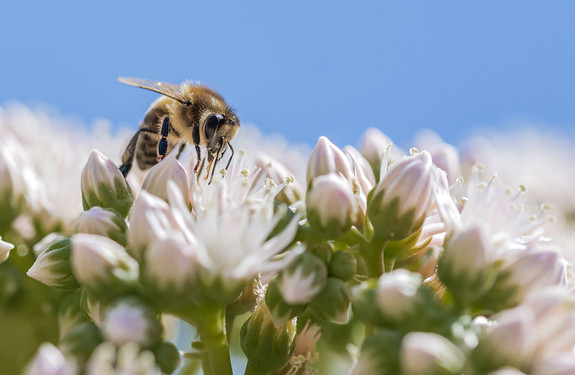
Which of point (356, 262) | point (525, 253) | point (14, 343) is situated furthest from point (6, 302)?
point (525, 253)

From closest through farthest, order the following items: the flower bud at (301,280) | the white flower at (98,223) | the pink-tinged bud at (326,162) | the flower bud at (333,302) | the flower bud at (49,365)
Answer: the flower bud at (49,365) → the flower bud at (301,280) → the flower bud at (333,302) → the white flower at (98,223) → the pink-tinged bud at (326,162)

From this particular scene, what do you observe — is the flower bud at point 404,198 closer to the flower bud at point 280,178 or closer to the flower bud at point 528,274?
the flower bud at point 528,274

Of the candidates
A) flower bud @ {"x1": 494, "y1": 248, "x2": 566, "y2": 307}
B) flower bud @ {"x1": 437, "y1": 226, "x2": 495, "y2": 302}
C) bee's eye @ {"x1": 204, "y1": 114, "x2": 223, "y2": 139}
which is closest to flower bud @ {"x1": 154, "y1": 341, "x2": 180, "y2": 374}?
flower bud @ {"x1": 437, "y1": 226, "x2": 495, "y2": 302}

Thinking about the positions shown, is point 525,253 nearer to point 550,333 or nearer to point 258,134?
point 550,333

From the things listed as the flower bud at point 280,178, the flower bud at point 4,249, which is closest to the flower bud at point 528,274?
the flower bud at point 280,178

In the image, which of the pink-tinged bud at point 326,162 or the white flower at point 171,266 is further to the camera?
the pink-tinged bud at point 326,162

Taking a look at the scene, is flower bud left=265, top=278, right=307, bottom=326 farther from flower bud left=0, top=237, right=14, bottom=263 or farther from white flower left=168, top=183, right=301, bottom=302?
flower bud left=0, top=237, right=14, bottom=263

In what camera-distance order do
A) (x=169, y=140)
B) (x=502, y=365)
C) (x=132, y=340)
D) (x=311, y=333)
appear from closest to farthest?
(x=502, y=365), (x=132, y=340), (x=311, y=333), (x=169, y=140)
